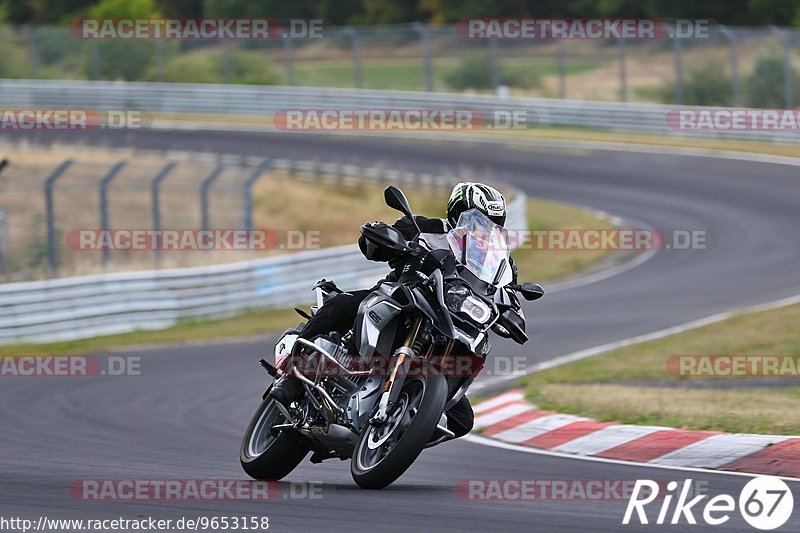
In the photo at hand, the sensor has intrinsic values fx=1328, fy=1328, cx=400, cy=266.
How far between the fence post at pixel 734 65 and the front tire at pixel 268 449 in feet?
89.8

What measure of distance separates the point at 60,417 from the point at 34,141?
905 inches

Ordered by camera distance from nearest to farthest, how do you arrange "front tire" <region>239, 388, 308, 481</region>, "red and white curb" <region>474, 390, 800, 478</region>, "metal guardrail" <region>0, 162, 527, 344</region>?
1. "front tire" <region>239, 388, 308, 481</region>
2. "red and white curb" <region>474, 390, 800, 478</region>
3. "metal guardrail" <region>0, 162, 527, 344</region>

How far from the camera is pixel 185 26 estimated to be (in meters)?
60.1

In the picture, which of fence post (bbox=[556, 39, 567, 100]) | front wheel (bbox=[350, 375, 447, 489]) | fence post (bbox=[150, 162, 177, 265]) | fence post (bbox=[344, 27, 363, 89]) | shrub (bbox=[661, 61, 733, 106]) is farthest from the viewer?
fence post (bbox=[344, 27, 363, 89])

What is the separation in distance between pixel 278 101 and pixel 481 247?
107 feet

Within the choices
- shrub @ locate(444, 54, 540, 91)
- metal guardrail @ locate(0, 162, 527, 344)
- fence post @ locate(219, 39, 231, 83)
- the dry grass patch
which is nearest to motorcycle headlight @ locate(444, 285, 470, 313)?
the dry grass patch

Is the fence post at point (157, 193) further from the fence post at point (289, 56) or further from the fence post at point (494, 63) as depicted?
the fence post at point (494, 63)

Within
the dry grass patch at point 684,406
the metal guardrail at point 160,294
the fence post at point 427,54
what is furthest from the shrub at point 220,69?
the dry grass patch at point 684,406

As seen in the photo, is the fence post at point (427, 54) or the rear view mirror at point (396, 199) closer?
the rear view mirror at point (396, 199)

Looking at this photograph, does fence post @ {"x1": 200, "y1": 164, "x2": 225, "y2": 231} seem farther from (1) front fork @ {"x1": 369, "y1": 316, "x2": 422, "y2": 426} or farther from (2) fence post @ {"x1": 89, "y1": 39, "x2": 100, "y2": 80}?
(2) fence post @ {"x1": 89, "y1": 39, "x2": 100, "y2": 80}

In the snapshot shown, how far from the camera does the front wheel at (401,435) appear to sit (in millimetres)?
7121

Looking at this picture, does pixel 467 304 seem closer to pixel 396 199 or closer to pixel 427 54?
pixel 396 199

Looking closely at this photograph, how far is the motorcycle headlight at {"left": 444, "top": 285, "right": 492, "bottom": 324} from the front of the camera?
24.3 ft

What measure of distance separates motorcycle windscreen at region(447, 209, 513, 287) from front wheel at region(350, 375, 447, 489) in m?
0.73
